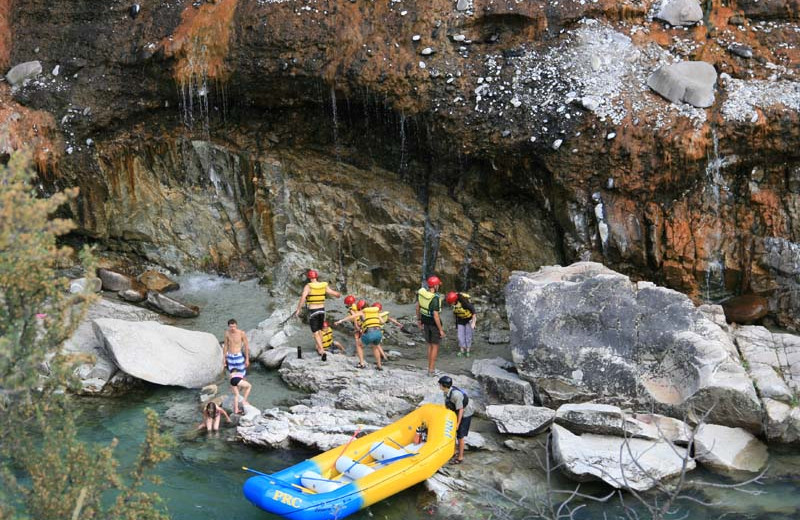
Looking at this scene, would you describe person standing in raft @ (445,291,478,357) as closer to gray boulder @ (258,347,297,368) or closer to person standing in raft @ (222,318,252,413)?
gray boulder @ (258,347,297,368)

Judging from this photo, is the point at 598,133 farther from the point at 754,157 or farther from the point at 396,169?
the point at 396,169

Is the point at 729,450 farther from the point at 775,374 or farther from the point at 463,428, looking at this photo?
the point at 463,428

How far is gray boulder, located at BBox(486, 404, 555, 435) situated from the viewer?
34.5 ft

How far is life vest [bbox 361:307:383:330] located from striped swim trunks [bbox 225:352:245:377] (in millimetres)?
1907

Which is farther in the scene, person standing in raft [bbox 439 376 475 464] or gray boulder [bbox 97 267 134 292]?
gray boulder [bbox 97 267 134 292]

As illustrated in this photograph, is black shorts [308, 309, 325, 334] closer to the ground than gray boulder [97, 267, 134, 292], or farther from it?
farther from it

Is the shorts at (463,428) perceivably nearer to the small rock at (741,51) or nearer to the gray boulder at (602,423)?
the gray boulder at (602,423)

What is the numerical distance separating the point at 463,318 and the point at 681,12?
6354mm

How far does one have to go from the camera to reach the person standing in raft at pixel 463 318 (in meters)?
12.8

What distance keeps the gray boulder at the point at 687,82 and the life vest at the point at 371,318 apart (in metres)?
5.84

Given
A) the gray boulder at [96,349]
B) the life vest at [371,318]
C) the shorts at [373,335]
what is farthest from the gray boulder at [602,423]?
the gray boulder at [96,349]

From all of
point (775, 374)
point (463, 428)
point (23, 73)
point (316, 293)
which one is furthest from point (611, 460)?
point (23, 73)

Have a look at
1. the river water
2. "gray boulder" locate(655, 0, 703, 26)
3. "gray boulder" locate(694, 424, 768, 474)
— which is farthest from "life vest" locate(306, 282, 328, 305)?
"gray boulder" locate(655, 0, 703, 26)

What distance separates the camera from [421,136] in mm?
14648
